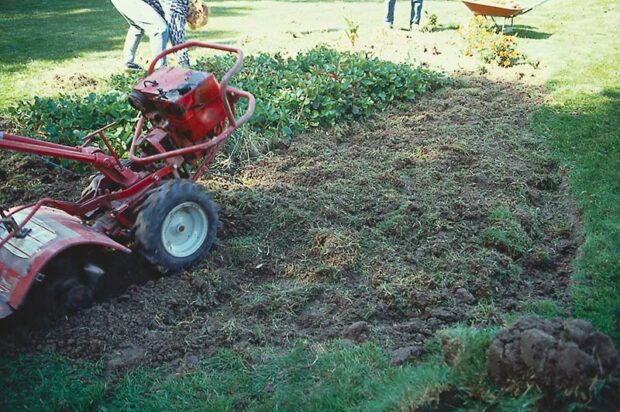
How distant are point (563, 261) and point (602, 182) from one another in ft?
3.89

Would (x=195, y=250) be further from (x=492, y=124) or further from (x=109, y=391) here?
(x=492, y=124)

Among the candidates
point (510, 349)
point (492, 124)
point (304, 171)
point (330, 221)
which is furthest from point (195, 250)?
point (492, 124)

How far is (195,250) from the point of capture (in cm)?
404

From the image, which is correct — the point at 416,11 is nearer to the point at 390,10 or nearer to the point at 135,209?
the point at 390,10

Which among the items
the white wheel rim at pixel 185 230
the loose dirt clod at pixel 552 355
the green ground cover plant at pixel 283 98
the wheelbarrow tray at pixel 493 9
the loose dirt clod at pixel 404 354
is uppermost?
the wheelbarrow tray at pixel 493 9

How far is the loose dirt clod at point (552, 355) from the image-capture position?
2301mm

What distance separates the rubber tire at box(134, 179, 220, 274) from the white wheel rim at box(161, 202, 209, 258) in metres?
0.04

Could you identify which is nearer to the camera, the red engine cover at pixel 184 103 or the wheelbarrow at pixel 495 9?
the red engine cover at pixel 184 103

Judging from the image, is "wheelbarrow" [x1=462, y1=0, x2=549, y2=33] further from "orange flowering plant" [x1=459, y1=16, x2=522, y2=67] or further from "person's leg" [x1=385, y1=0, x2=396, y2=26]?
"person's leg" [x1=385, y1=0, x2=396, y2=26]

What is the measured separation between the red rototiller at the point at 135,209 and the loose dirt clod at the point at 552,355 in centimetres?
217

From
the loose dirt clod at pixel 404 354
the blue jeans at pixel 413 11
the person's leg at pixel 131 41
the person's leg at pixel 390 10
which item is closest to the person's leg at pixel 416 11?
the blue jeans at pixel 413 11

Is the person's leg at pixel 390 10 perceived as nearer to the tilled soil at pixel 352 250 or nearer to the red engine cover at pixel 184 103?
the tilled soil at pixel 352 250

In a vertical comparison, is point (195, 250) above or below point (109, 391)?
above

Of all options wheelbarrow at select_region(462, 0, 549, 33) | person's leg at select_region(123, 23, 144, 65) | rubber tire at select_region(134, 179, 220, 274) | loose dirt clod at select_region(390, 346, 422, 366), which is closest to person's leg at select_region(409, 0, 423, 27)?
wheelbarrow at select_region(462, 0, 549, 33)
